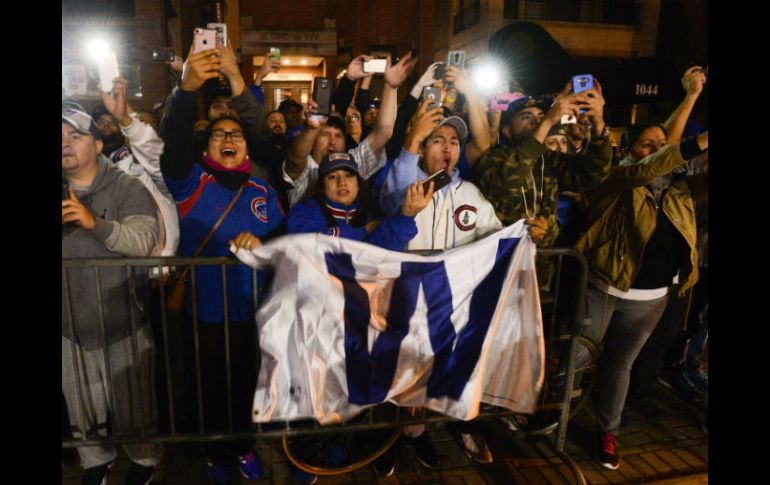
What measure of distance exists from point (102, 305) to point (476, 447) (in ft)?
9.05

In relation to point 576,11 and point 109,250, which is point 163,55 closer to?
point 109,250

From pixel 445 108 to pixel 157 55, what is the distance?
7.59 feet

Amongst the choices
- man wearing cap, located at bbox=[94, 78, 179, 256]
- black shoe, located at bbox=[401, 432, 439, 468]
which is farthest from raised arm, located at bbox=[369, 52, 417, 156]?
black shoe, located at bbox=[401, 432, 439, 468]

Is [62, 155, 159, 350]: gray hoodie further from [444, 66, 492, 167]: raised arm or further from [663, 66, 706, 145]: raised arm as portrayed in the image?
[663, 66, 706, 145]: raised arm

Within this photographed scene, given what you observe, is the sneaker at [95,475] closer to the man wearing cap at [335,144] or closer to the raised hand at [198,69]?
the man wearing cap at [335,144]

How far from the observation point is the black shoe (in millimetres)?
3404

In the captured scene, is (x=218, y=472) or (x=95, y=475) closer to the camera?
(x=95, y=475)

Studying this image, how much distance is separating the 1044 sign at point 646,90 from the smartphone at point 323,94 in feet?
44.1

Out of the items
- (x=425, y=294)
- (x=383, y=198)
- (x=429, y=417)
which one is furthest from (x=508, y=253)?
(x=429, y=417)

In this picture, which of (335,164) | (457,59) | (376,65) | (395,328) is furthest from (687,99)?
(395,328)

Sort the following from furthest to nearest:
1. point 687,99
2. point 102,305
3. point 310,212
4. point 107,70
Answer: point 687,99, point 107,70, point 310,212, point 102,305

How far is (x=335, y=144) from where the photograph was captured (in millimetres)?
3926

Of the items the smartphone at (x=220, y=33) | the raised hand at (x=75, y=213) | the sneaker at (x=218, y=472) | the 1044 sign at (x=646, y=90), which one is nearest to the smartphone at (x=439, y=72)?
the smartphone at (x=220, y=33)

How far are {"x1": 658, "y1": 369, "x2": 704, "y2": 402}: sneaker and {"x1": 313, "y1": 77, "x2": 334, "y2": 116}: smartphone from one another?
4.24 meters
